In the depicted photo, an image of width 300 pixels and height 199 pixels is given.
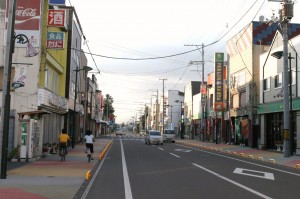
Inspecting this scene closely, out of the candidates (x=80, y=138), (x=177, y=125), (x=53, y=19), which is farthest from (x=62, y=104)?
(x=177, y=125)

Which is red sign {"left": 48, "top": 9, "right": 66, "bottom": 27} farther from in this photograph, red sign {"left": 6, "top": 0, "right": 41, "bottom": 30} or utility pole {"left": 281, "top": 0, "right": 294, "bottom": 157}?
utility pole {"left": 281, "top": 0, "right": 294, "bottom": 157}

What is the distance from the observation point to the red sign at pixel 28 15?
22859mm

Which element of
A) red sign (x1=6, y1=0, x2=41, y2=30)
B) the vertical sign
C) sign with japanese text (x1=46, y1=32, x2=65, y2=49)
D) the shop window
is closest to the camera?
red sign (x1=6, y1=0, x2=41, y2=30)

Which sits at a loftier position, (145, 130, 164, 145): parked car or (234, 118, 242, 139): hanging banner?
(234, 118, 242, 139): hanging banner

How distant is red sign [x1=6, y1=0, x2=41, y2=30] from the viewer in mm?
22859

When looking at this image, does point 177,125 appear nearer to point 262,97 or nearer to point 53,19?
point 262,97

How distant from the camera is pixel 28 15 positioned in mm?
23062

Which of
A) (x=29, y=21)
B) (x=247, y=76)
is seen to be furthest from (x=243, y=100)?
(x=29, y=21)

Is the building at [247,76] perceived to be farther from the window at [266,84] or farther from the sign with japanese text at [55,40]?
the sign with japanese text at [55,40]

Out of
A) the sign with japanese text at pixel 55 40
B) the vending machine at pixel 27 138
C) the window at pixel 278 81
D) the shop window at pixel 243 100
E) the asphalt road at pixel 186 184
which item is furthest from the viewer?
the shop window at pixel 243 100

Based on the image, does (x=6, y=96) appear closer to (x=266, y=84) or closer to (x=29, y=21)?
(x=29, y=21)

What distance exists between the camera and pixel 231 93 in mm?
51500

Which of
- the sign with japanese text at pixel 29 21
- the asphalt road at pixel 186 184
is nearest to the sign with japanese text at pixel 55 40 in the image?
the sign with japanese text at pixel 29 21

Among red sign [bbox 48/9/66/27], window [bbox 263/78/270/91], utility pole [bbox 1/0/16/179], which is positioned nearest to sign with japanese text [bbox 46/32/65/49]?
red sign [bbox 48/9/66/27]
